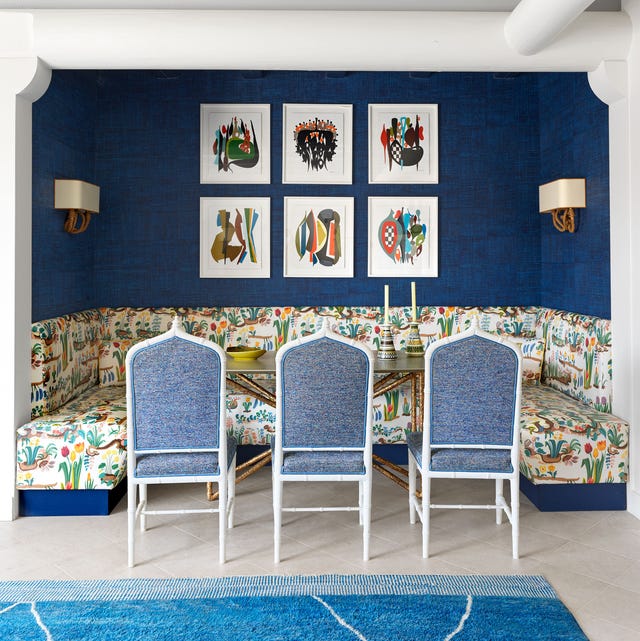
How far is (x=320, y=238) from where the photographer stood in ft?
16.1

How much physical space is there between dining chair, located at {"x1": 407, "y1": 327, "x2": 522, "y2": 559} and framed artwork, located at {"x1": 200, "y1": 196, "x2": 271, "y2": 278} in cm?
227

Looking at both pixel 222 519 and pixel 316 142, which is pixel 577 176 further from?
pixel 222 519

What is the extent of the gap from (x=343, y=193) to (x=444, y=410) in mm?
2392

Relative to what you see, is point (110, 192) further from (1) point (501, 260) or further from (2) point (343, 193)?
(1) point (501, 260)

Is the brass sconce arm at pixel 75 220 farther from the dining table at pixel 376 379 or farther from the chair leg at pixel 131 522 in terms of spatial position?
the chair leg at pixel 131 522

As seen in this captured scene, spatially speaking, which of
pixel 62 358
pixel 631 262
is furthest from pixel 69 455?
pixel 631 262

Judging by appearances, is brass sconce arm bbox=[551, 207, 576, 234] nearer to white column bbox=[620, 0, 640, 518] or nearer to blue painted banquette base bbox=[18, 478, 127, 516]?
white column bbox=[620, 0, 640, 518]

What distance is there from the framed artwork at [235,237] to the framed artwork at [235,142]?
193mm

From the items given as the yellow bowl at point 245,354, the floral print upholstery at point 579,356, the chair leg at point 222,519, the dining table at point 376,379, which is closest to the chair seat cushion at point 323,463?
the chair leg at point 222,519

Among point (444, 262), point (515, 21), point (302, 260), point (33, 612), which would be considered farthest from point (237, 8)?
point (33, 612)

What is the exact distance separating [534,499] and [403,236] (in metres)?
2.08

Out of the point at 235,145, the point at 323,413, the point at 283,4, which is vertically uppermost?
the point at 283,4

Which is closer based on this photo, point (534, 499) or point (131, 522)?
point (131, 522)

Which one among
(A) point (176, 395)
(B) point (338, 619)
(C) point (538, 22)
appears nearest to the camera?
(B) point (338, 619)
